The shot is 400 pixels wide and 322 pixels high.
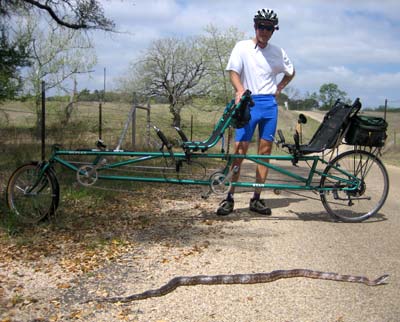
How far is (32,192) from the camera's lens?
5254mm

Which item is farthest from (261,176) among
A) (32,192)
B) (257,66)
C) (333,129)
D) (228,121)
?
(32,192)

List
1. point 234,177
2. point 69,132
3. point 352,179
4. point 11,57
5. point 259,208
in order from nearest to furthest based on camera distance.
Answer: point 352,179
point 234,177
point 259,208
point 69,132
point 11,57

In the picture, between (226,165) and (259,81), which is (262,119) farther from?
(226,165)

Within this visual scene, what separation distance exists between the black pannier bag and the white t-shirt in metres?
1.11

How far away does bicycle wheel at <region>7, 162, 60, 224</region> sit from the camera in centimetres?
525

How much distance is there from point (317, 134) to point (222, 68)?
32191mm

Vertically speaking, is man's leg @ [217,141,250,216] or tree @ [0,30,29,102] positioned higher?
tree @ [0,30,29,102]

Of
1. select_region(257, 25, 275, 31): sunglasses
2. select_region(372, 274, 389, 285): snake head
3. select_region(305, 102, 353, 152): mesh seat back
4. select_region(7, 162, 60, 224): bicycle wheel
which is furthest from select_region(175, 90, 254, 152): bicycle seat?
select_region(372, 274, 389, 285): snake head

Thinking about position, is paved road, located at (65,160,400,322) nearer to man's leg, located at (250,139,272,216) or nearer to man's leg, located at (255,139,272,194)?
man's leg, located at (250,139,272,216)

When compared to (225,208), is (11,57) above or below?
above

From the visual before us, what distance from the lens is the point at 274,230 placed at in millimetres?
5363

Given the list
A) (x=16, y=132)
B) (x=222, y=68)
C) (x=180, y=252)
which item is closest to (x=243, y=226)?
(x=180, y=252)

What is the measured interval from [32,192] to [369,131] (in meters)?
3.84

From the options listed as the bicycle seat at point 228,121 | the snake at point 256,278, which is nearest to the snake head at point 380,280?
the snake at point 256,278
